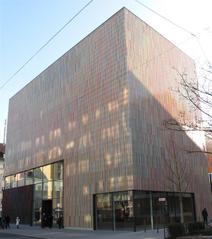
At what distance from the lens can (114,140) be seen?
109 feet

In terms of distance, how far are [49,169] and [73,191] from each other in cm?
643

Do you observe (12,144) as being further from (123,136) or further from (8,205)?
(123,136)

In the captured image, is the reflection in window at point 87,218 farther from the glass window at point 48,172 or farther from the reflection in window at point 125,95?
the reflection in window at point 125,95

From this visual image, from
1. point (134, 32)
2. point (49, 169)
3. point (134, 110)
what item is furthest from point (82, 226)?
point (134, 32)

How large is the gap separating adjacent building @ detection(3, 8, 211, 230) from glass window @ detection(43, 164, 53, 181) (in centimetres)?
12

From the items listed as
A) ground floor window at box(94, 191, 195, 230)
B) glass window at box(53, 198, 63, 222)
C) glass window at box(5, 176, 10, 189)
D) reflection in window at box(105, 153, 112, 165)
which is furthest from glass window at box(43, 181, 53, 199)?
glass window at box(5, 176, 10, 189)

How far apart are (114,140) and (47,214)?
1429cm

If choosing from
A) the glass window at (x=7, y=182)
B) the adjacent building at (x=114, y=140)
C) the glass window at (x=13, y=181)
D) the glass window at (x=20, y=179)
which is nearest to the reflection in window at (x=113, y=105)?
the adjacent building at (x=114, y=140)

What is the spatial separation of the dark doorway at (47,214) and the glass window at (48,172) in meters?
2.70

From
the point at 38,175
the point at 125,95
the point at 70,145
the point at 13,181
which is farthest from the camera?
the point at 13,181

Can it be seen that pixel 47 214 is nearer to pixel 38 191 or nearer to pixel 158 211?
pixel 38 191

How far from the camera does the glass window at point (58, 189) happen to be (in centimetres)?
3914

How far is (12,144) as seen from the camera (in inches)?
2148

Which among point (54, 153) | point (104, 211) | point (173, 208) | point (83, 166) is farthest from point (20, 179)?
point (173, 208)
